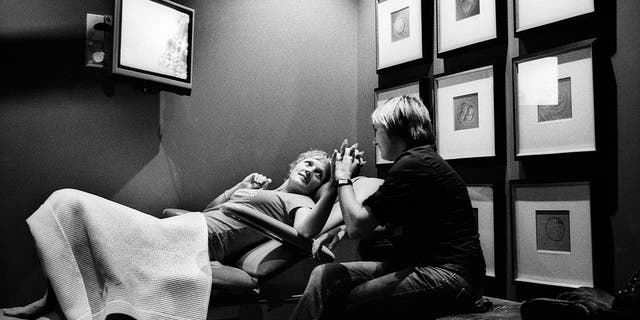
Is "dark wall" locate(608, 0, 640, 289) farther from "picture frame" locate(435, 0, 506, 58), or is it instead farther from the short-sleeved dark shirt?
the short-sleeved dark shirt

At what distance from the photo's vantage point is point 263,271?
2.34 metres

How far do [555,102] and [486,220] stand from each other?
0.70 meters

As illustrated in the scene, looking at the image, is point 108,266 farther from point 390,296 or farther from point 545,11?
point 545,11

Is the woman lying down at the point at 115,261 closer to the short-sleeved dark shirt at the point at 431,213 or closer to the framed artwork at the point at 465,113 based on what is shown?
the short-sleeved dark shirt at the point at 431,213

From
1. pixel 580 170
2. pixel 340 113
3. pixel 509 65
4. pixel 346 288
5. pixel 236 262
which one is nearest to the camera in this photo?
pixel 346 288

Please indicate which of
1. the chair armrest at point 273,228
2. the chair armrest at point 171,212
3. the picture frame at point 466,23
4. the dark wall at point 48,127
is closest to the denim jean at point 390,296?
the chair armrest at point 273,228

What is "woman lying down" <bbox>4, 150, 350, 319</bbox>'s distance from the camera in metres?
2.04

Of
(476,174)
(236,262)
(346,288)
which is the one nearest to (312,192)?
(236,262)

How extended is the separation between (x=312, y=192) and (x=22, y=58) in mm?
1698

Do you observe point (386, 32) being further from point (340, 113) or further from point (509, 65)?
point (509, 65)

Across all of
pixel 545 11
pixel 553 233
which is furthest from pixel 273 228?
pixel 545 11

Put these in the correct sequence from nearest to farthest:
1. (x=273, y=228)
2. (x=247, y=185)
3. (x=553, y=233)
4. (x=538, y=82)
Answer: (x=273, y=228) < (x=553, y=233) < (x=538, y=82) < (x=247, y=185)

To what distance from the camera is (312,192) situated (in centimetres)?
304

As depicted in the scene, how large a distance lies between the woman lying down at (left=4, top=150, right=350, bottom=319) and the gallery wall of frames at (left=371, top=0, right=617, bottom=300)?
104 cm
